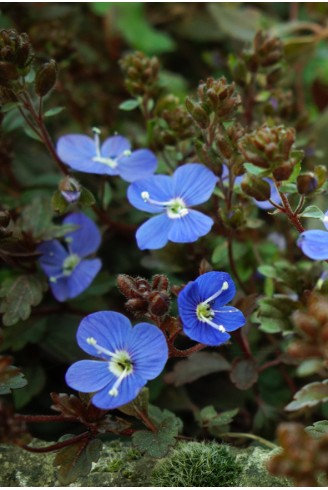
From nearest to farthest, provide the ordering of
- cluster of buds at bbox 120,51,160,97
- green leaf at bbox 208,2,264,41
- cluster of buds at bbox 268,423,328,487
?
cluster of buds at bbox 268,423,328,487 → cluster of buds at bbox 120,51,160,97 → green leaf at bbox 208,2,264,41

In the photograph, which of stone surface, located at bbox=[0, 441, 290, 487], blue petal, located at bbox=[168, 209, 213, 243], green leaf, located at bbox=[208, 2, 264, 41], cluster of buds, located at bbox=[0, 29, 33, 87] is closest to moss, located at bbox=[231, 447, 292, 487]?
stone surface, located at bbox=[0, 441, 290, 487]

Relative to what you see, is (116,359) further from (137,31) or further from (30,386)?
(137,31)

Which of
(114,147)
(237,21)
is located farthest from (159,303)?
(237,21)

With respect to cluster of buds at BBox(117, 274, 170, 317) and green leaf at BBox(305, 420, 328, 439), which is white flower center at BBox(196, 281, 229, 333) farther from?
green leaf at BBox(305, 420, 328, 439)

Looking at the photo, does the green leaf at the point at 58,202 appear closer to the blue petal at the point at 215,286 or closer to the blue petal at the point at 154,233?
the blue petal at the point at 154,233

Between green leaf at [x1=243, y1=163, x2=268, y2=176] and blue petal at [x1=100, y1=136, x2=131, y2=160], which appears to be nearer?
green leaf at [x1=243, y1=163, x2=268, y2=176]

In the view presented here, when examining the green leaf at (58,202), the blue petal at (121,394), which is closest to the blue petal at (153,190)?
the green leaf at (58,202)
